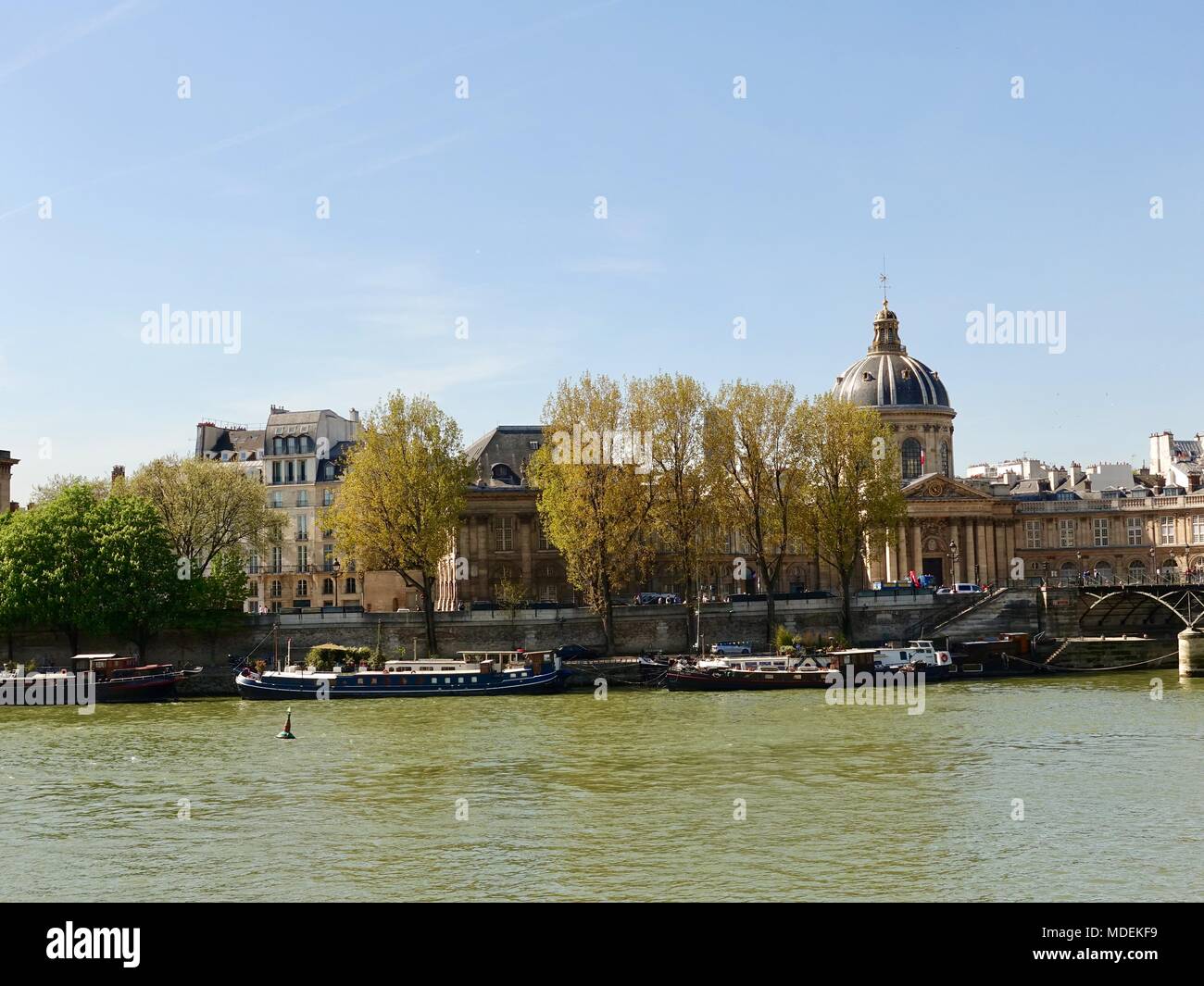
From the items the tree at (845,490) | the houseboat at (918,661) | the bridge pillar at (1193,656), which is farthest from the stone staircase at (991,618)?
the bridge pillar at (1193,656)

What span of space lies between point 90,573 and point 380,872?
50.6m

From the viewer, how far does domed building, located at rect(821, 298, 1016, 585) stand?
336 feet

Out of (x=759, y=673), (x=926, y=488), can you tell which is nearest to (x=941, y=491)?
(x=926, y=488)

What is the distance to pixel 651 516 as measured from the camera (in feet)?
240

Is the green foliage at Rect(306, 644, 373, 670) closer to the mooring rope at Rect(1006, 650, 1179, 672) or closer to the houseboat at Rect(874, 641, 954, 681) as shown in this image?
the houseboat at Rect(874, 641, 954, 681)

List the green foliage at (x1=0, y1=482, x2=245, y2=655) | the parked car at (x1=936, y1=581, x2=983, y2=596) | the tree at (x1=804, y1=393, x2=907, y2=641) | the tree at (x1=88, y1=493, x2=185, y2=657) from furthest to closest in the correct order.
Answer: the parked car at (x1=936, y1=581, x2=983, y2=596)
the tree at (x1=804, y1=393, x2=907, y2=641)
the tree at (x1=88, y1=493, x2=185, y2=657)
the green foliage at (x1=0, y1=482, x2=245, y2=655)

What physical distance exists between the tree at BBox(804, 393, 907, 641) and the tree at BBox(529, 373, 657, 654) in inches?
366

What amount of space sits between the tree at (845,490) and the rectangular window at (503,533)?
20923 mm

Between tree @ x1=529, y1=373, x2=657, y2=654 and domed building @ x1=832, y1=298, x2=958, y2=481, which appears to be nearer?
tree @ x1=529, y1=373, x2=657, y2=654

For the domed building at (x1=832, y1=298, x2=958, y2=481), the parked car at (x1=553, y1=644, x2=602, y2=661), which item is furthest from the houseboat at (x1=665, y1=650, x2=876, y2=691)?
the domed building at (x1=832, y1=298, x2=958, y2=481)

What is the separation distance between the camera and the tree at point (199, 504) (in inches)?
3260

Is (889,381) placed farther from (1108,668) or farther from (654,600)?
(1108,668)

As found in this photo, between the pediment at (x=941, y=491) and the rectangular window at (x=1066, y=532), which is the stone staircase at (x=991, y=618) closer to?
the pediment at (x=941, y=491)
